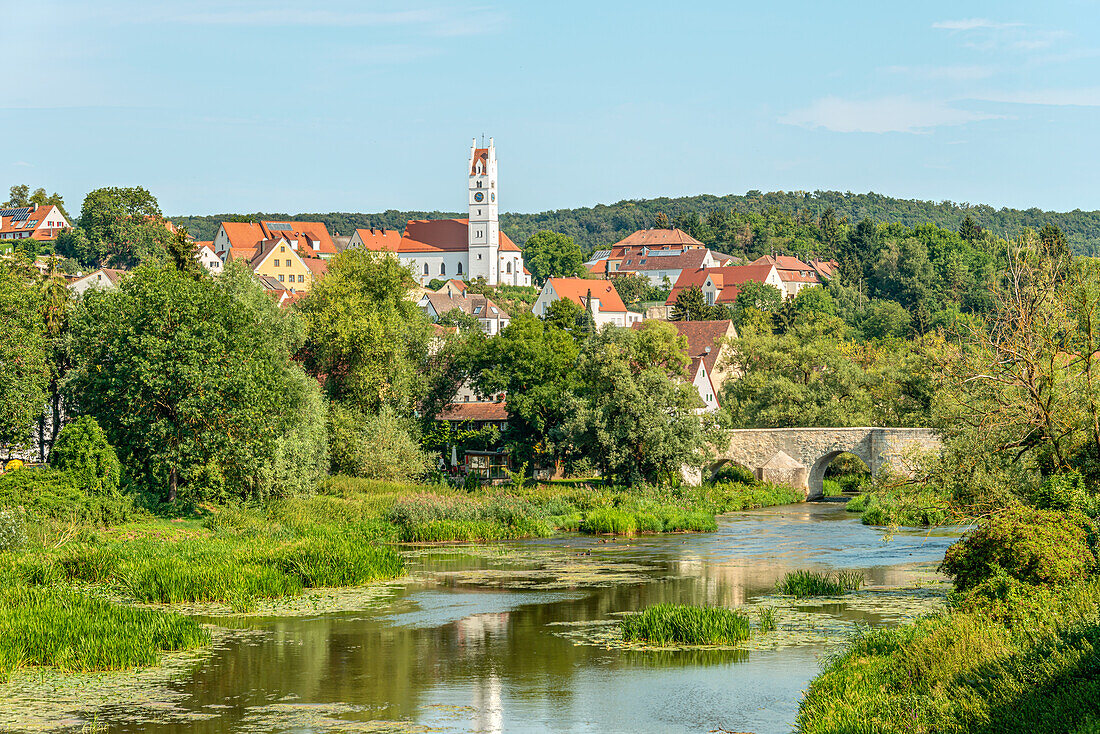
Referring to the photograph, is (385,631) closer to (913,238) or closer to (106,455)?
(106,455)

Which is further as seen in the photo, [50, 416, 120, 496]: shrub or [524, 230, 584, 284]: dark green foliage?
[524, 230, 584, 284]: dark green foliage

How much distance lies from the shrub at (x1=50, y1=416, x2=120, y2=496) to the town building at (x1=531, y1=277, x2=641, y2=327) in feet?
307

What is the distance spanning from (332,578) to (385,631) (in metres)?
6.24

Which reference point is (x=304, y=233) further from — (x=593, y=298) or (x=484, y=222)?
(x=593, y=298)

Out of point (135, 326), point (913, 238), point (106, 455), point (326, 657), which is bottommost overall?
point (326, 657)

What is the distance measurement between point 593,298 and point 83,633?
362 ft

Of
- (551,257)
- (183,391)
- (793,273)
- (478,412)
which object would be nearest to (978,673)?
(183,391)

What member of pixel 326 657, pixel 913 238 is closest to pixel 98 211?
pixel 913 238

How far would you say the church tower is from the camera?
159 metres

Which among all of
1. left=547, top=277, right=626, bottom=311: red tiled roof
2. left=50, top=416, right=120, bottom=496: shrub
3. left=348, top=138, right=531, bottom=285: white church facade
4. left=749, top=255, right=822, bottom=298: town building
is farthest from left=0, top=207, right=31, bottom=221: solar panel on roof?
left=50, top=416, right=120, bottom=496: shrub

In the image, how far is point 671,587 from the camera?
30.1 m

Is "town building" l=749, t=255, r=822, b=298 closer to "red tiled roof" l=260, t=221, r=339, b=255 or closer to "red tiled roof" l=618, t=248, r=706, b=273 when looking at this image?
"red tiled roof" l=618, t=248, r=706, b=273

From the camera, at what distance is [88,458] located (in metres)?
37.8

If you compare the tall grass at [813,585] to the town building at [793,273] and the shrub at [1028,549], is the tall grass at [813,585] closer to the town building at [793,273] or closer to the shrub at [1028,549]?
the shrub at [1028,549]
